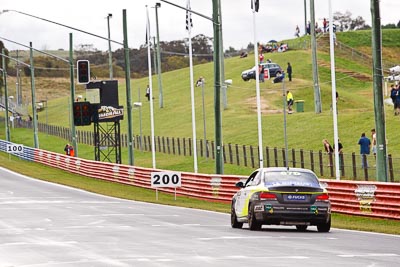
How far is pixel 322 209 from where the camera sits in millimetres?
24531

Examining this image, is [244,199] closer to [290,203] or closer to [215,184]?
→ [290,203]

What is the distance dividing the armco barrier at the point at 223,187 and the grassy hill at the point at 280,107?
1140cm

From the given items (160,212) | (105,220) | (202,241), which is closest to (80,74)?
(160,212)

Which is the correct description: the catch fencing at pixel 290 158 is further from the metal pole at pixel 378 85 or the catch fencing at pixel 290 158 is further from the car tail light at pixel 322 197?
the car tail light at pixel 322 197

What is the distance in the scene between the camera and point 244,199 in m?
25.7

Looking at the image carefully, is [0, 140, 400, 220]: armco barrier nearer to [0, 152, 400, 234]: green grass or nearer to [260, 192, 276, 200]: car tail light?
[0, 152, 400, 234]: green grass

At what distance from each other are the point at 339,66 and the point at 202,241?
94764 mm

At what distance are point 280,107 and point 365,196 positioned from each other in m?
61.8

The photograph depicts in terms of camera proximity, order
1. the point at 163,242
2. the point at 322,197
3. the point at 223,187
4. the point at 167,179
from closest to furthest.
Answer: the point at 163,242 < the point at 322,197 < the point at 223,187 < the point at 167,179

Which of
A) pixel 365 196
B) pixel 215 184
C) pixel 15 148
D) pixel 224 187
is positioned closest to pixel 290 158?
pixel 215 184

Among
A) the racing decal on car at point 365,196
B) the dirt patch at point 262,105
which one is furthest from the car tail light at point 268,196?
the dirt patch at point 262,105

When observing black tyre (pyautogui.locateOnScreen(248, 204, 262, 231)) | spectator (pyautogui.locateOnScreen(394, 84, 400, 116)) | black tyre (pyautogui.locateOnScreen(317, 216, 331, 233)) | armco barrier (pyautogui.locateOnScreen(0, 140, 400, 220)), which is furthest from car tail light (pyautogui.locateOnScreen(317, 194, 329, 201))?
spectator (pyautogui.locateOnScreen(394, 84, 400, 116))

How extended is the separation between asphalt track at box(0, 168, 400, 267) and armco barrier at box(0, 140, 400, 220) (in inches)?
117

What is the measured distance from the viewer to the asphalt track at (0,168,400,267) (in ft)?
54.5
